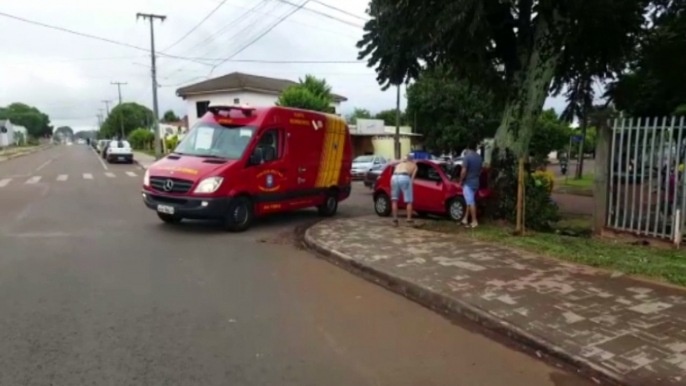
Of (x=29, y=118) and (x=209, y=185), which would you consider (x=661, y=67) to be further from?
(x=29, y=118)

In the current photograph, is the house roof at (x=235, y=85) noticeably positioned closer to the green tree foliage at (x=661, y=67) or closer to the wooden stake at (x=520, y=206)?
the green tree foliage at (x=661, y=67)

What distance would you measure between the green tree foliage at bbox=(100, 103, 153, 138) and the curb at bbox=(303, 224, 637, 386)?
9245cm

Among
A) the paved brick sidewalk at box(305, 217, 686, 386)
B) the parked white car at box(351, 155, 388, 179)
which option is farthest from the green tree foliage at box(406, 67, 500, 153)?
the paved brick sidewalk at box(305, 217, 686, 386)

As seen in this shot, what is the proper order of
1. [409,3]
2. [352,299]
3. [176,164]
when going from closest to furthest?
[352,299] → [409,3] → [176,164]

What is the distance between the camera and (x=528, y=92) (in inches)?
392

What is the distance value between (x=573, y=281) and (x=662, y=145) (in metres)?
3.30

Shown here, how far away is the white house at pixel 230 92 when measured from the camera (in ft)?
146

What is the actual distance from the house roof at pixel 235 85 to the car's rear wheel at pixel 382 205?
Result: 33.3 metres

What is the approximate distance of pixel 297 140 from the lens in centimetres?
1155

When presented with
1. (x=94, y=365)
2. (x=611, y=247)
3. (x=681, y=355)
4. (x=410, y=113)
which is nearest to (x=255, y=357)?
(x=94, y=365)

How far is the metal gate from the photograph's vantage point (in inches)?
302

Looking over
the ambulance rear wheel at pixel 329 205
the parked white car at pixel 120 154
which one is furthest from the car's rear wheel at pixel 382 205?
the parked white car at pixel 120 154

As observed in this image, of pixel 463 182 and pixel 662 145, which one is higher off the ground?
pixel 662 145

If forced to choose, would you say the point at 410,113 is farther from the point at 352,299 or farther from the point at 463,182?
the point at 352,299
